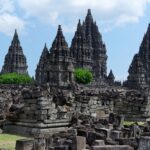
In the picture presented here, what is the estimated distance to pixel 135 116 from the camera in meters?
22.0

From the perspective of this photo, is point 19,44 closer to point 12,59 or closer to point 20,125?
point 12,59

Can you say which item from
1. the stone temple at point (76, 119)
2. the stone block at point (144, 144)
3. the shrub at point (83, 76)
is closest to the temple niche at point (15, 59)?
the shrub at point (83, 76)

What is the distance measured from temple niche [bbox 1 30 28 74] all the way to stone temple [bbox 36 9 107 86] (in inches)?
143

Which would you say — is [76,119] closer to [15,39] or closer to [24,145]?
[24,145]

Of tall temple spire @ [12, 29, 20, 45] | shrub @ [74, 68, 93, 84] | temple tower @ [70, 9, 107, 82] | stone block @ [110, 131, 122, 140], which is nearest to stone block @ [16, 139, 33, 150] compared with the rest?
stone block @ [110, 131, 122, 140]

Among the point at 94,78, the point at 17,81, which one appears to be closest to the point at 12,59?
the point at 17,81

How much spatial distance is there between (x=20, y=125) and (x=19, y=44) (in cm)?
8573

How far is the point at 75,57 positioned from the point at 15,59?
15.2m

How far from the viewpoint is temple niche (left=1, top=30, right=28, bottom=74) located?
9794cm

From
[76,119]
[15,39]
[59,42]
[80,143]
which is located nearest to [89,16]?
[15,39]

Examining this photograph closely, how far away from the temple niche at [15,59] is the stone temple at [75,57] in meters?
3.62

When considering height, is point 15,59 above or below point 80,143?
above

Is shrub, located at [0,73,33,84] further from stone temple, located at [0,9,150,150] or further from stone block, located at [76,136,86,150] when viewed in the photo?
stone block, located at [76,136,86,150]

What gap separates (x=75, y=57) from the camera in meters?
88.8
